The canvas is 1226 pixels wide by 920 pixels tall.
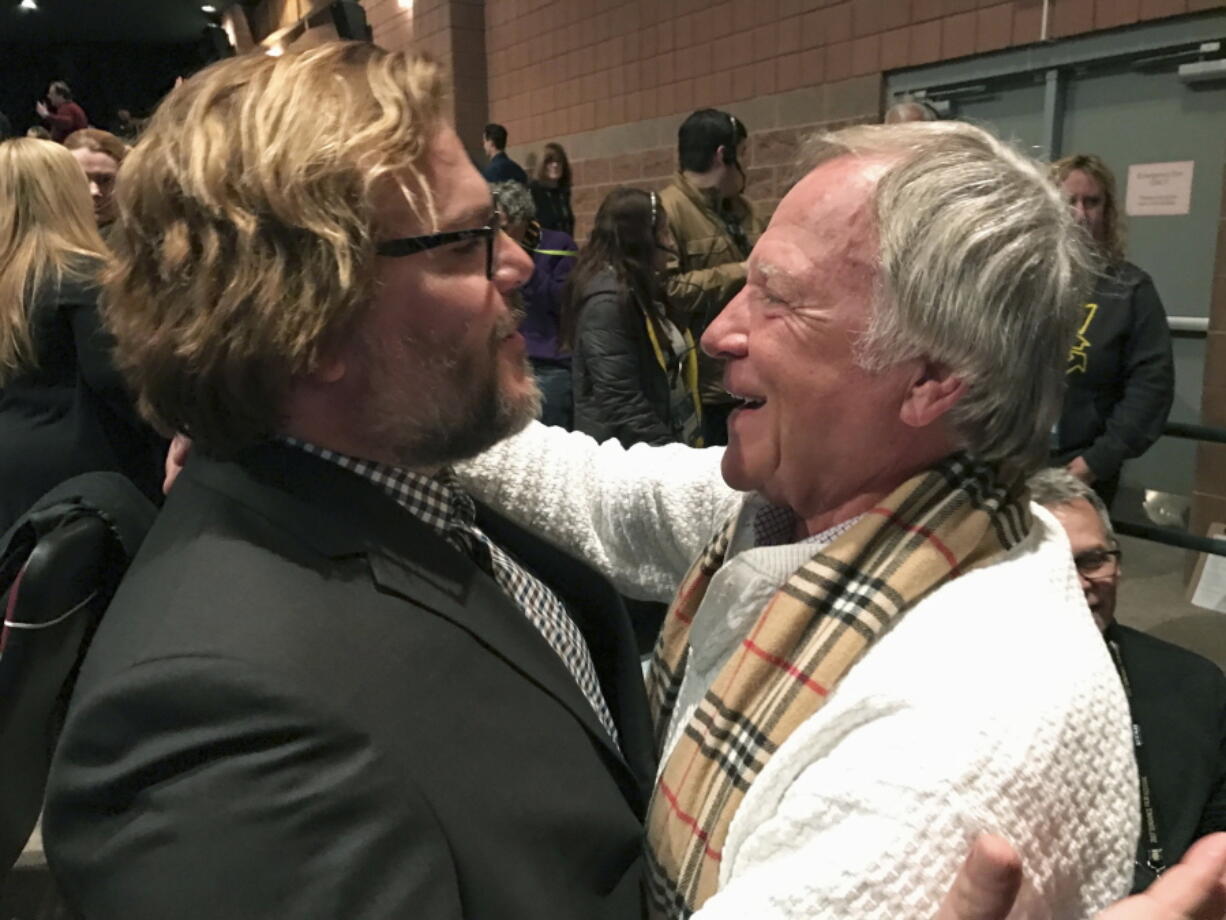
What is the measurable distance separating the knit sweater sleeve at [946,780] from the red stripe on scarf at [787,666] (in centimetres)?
2

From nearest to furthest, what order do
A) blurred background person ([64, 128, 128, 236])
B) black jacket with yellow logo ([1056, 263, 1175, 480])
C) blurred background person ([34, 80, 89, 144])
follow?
black jacket with yellow logo ([1056, 263, 1175, 480]) → blurred background person ([64, 128, 128, 236]) → blurred background person ([34, 80, 89, 144])

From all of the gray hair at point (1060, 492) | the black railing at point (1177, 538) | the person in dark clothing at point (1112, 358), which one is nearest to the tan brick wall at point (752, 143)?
the person in dark clothing at point (1112, 358)

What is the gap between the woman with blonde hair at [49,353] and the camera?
7.33ft

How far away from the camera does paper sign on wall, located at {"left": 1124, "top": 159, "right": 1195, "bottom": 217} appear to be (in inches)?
145

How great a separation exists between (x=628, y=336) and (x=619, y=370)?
11cm

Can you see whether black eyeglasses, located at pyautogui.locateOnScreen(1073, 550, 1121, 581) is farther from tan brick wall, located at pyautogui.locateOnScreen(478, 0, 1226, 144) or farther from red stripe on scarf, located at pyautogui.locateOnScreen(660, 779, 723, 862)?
tan brick wall, located at pyautogui.locateOnScreen(478, 0, 1226, 144)

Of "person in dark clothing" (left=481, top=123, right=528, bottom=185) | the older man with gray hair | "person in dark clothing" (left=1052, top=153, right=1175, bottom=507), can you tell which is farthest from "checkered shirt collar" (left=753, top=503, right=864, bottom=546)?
"person in dark clothing" (left=481, top=123, right=528, bottom=185)

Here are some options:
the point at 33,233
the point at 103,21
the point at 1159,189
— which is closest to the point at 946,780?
the point at 33,233

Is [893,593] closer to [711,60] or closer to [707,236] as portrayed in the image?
[707,236]

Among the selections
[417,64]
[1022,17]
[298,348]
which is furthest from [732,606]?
[1022,17]

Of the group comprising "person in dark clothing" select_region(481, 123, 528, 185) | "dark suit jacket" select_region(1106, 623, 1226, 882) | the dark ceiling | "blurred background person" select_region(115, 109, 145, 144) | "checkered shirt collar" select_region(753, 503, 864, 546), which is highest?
the dark ceiling

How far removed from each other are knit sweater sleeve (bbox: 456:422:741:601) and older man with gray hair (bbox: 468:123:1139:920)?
217mm

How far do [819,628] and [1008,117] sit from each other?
3847 mm

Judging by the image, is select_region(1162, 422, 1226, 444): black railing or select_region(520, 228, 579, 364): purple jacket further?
select_region(520, 228, 579, 364): purple jacket
